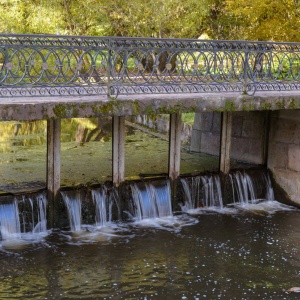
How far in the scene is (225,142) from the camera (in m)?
17.2

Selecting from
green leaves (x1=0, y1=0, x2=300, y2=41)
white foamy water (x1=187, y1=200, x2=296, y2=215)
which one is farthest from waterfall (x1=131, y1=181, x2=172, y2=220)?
green leaves (x1=0, y1=0, x2=300, y2=41)

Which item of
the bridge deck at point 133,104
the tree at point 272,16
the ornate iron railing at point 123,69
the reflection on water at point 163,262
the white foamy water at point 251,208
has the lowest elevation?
the reflection on water at point 163,262

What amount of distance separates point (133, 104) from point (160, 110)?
0.62 metres

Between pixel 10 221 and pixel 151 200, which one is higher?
pixel 151 200

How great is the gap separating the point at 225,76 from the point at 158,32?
12452 mm

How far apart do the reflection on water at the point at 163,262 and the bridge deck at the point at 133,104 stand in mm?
2617

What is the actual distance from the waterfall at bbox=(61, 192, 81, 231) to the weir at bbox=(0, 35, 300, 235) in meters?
0.02

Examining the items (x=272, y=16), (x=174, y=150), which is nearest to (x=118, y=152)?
(x=174, y=150)

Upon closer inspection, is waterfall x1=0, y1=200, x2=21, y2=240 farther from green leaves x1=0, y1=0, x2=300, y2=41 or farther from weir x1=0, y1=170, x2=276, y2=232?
green leaves x1=0, y1=0, x2=300, y2=41

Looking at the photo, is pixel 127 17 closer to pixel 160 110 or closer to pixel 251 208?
pixel 251 208

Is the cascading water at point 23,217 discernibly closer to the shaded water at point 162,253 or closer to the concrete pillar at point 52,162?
the concrete pillar at point 52,162

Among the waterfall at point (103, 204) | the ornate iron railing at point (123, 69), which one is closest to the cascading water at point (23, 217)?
the waterfall at point (103, 204)

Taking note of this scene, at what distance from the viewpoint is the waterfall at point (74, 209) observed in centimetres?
1434

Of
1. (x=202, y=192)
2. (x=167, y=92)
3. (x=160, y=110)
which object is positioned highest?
(x=167, y=92)
